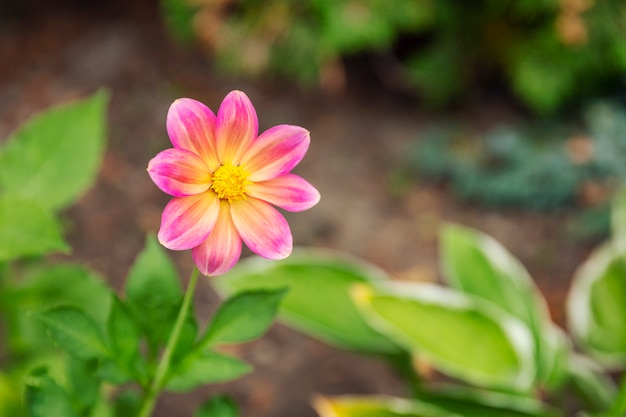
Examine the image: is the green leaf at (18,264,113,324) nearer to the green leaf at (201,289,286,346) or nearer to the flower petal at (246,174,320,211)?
the green leaf at (201,289,286,346)

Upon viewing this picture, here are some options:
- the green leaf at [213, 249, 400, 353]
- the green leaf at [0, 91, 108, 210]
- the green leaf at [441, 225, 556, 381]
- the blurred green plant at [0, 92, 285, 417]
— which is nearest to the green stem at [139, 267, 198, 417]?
the blurred green plant at [0, 92, 285, 417]

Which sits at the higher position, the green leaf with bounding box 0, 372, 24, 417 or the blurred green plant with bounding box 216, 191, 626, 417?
the blurred green plant with bounding box 216, 191, 626, 417

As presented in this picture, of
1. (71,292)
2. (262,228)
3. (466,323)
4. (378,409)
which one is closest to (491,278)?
(466,323)

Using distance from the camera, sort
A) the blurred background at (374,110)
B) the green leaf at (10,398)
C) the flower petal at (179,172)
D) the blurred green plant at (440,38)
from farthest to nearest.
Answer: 1. the blurred green plant at (440,38)
2. the blurred background at (374,110)
3. the green leaf at (10,398)
4. the flower petal at (179,172)

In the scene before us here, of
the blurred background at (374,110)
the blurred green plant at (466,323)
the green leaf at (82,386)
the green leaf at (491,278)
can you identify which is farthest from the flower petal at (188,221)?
the blurred background at (374,110)

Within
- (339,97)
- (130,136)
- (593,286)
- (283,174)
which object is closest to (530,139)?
(339,97)

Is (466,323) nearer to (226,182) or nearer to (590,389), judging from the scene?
(590,389)

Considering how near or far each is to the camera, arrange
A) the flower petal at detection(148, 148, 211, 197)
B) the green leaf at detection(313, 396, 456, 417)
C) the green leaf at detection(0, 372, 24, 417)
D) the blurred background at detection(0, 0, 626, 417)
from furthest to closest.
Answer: the blurred background at detection(0, 0, 626, 417), the green leaf at detection(313, 396, 456, 417), the green leaf at detection(0, 372, 24, 417), the flower petal at detection(148, 148, 211, 197)

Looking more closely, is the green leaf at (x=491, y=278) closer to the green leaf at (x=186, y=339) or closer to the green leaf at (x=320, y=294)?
the green leaf at (x=320, y=294)
